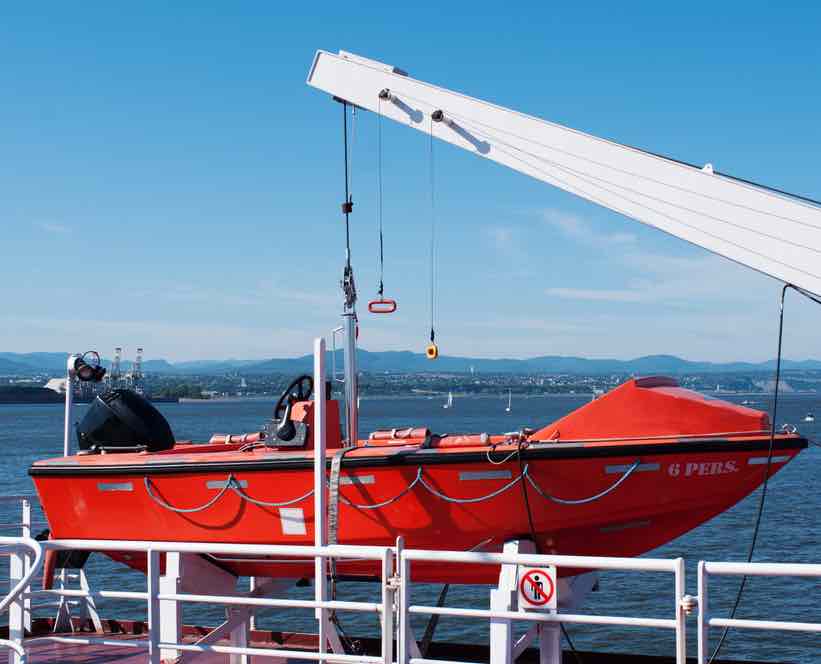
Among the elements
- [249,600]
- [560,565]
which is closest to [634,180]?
[560,565]

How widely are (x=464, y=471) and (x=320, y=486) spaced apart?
149 centimetres

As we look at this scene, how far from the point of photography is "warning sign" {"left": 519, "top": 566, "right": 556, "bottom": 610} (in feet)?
21.2

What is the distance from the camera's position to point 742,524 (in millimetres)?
29125

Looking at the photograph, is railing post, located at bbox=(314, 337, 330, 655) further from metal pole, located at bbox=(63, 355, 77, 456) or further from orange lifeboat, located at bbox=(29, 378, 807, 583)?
metal pole, located at bbox=(63, 355, 77, 456)

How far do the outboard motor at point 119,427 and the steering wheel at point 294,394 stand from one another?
1461 millimetres

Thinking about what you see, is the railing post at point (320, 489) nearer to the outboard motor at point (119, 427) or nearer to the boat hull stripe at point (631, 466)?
the boat hull stripe at point (631, 466)

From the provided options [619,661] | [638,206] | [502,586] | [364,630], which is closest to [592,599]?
[364,630]

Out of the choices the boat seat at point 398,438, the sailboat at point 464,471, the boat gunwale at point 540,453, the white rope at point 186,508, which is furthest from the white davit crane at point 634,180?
the white rope at point 186,508

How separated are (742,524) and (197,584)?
23.5m

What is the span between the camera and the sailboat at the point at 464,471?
8.13 meters

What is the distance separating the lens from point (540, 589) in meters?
6.47

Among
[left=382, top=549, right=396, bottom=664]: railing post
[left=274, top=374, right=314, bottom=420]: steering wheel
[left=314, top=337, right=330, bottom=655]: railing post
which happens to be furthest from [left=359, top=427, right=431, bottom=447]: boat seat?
[left=382, top=549, right=396, bottom=664]: railing post

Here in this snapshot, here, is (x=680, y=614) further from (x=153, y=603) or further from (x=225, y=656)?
(x=225, y=656)

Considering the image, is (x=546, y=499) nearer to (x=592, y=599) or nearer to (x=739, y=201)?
(x=739, y=201)
